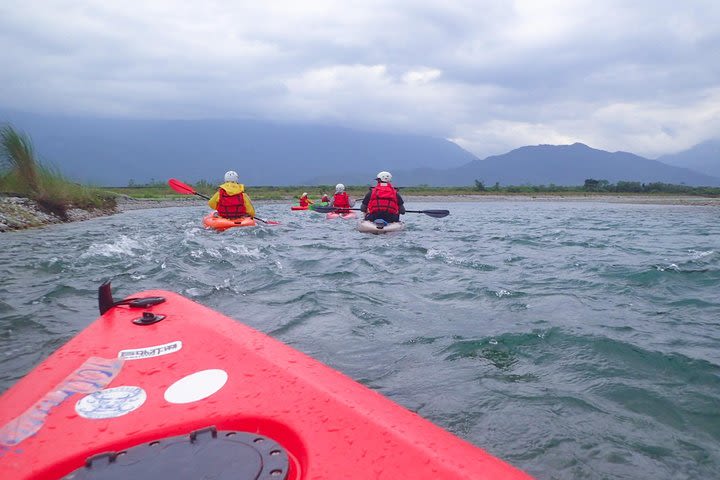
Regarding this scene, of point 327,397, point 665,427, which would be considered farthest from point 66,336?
point 665,427

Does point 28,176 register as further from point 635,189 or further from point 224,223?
point 635,189

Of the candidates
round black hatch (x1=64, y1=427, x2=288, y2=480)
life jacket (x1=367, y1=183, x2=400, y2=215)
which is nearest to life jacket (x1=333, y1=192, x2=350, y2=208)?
life jacket (x1=367, y1=183, x2=400, y2=215)

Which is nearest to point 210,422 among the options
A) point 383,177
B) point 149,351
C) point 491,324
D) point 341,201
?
point 149,351

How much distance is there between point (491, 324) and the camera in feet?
13.0

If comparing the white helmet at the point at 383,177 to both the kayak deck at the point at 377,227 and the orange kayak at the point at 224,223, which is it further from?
the orange kayak at the point at 224,223

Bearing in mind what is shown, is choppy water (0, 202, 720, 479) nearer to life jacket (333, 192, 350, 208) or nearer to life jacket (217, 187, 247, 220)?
life jacket (217, 187, 247, 220)

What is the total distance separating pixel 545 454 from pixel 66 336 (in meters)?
3.43

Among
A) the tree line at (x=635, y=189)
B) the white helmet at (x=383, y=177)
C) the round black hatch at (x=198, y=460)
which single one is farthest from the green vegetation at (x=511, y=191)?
the round black hatch at (x=198, y=460)

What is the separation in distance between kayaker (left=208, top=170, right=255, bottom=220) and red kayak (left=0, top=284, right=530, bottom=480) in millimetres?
8952

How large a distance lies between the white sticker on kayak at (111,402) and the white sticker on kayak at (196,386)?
0.11 m

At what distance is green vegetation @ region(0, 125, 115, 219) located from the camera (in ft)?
42.1

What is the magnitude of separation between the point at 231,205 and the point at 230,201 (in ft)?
0.32

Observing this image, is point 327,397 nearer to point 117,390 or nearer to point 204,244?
point 117,390

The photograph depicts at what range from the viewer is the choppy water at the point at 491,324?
236 centimetres
